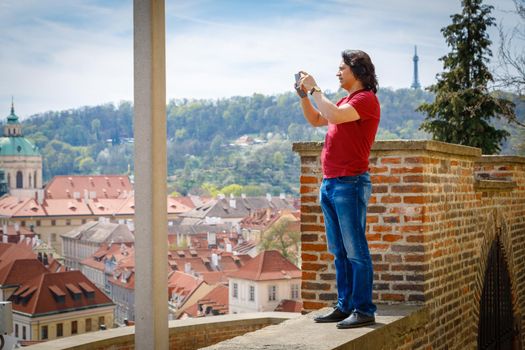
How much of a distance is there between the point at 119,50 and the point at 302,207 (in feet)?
5.46

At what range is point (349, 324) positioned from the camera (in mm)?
4410

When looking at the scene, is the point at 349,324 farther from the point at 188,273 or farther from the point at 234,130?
the point at 234,130

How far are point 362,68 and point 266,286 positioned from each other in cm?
4789

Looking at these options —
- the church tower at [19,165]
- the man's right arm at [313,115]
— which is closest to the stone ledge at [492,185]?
the man's right arm at [313,115]

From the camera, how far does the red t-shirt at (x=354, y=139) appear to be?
4.41 meters

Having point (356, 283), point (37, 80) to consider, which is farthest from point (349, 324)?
point (37, 80)

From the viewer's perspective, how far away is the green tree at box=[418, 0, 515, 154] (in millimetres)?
22859

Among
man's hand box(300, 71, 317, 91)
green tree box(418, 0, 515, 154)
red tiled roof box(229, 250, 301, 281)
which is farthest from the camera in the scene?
red tiled roof box(229, 250, 301, 281)

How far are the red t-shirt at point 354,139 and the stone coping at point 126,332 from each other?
1651 millimetres

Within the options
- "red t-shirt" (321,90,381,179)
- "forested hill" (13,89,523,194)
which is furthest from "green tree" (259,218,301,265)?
"red t-shirt" (321,90,381,179)

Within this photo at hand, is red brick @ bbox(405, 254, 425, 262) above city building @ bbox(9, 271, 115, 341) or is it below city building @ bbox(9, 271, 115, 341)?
above

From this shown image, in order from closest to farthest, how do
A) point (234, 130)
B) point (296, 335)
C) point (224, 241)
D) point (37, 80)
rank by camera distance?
point (296, 335) → point (37, 80) → point (234, 130) → point (224, 241)

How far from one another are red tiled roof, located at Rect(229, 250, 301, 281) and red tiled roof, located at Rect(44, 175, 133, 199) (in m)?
37.6

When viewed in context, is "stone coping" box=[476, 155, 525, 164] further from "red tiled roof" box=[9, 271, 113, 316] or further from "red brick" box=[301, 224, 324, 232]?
"red tiled roof" box=[9, 271, 113, 316]
